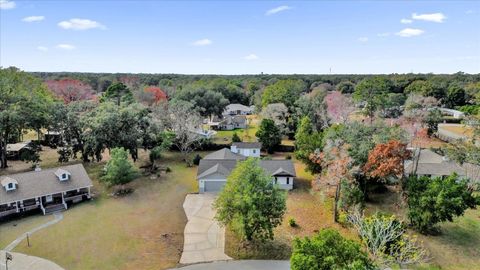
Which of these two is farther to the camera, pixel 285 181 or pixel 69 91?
pixel 69 91

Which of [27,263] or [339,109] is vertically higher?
[339,109]

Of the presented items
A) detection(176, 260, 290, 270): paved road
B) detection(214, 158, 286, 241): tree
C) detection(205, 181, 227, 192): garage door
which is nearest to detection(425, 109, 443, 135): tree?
detection(205, 181, 227, 192): garage door

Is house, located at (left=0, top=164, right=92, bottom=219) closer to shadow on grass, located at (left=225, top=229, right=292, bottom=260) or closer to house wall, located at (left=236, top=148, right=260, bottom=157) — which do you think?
shadow on grass, located at (left=225, top=229, right=292, bottom=260)

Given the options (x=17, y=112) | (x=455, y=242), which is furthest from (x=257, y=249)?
(x=17, y=112)

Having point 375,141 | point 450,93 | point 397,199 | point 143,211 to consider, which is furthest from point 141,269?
point 450,93

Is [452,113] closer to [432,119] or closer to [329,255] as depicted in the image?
[432,119]

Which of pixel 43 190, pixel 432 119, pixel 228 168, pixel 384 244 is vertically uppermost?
pixel 432 119

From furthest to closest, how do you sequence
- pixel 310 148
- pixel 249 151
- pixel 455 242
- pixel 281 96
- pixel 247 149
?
pixel 281 96
pixel 249 151
pixel 247 149
pixel 310 148
pixel 455 242
